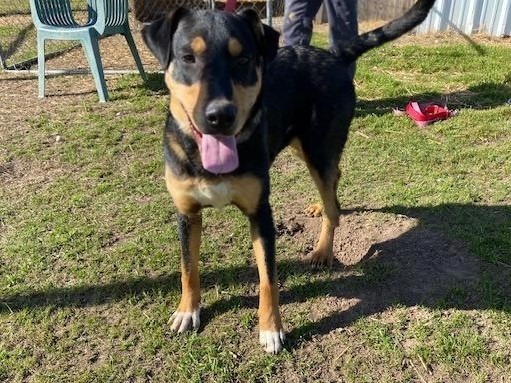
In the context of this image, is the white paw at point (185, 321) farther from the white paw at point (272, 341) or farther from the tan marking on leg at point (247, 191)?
the tan marking on leg at point (247, 191)

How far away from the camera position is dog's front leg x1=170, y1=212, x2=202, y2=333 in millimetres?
3232

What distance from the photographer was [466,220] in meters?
4.29

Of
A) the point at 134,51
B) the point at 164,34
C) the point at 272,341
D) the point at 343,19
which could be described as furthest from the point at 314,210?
the point at 134,51

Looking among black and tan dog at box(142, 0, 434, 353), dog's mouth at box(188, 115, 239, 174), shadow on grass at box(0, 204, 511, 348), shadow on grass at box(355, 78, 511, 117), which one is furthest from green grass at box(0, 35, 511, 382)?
dog's mouth at box(188, 115, 239, 174)

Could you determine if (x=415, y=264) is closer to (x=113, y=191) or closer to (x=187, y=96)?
(x=187, y=96)

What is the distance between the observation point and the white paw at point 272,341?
3123mm

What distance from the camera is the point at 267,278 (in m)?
3.12

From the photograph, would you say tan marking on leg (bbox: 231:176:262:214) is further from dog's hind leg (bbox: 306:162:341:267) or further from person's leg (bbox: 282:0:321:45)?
person's leg (bbox: 282:0:321:45)

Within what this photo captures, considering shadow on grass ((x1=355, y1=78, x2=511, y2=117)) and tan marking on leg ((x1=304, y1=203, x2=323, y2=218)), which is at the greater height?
tan marking on leg ((x1=304, y1=203, x2=323, y2=218))

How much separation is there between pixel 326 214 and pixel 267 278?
867 millimetres

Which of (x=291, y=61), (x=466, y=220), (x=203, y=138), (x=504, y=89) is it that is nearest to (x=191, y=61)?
(x=203, y=138)

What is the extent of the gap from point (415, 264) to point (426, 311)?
49 cm

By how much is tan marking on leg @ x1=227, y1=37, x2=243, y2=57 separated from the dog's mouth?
1.35 feet

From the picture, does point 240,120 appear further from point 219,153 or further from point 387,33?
point 387,33
